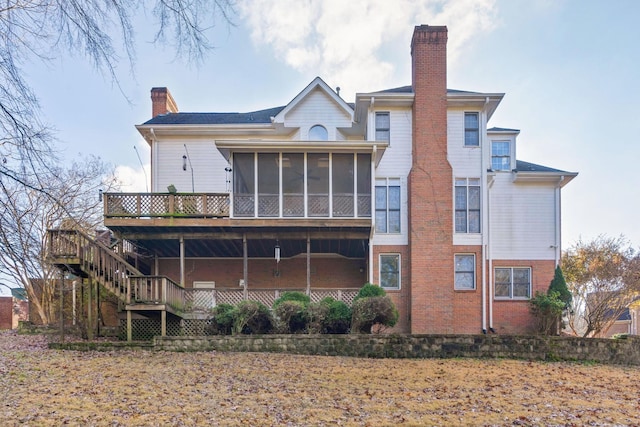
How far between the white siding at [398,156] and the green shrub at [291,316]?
4.57 meters

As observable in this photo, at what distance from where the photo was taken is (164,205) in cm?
1516

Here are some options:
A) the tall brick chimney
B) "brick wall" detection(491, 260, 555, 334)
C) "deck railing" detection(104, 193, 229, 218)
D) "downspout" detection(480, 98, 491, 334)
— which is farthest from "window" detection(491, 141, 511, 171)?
"deck railing" detection(104, 193, 229, 218)

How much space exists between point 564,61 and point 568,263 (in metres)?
12.0

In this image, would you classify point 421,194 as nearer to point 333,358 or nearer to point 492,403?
point 333,358

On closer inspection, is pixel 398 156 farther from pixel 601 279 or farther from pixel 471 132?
pixel 601 279

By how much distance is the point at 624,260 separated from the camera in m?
20.6

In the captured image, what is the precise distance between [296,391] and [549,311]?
11910 millimetres

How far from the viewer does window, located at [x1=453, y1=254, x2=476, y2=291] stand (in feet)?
54.2

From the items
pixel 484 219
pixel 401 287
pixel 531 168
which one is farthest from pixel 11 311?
pixel 531 168

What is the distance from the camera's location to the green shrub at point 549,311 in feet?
52.5

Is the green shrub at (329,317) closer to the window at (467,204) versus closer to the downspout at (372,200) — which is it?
the downspout at (372,200)

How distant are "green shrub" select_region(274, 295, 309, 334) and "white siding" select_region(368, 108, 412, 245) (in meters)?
4.57

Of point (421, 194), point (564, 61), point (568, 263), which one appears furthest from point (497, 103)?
point (568, 263)

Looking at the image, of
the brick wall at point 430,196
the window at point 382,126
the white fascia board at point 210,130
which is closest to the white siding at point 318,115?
the white fascia board at point 210,130
